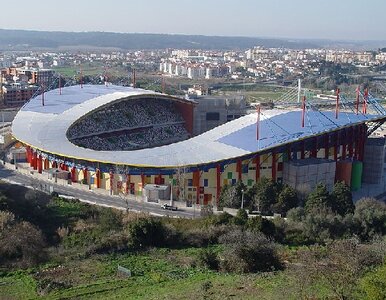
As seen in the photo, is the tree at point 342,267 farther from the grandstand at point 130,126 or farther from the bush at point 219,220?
the grandstand at point 130,126

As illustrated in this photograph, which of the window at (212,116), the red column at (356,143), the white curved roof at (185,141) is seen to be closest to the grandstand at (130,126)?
the white curved roof at (185,141)

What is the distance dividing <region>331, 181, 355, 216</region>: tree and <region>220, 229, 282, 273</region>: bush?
11.4m

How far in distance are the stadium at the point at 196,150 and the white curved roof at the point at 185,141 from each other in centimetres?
7

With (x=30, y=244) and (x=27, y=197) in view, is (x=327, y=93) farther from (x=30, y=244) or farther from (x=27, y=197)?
(x=30, y=244)

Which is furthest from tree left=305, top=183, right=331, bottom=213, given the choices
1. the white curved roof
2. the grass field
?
the grass field

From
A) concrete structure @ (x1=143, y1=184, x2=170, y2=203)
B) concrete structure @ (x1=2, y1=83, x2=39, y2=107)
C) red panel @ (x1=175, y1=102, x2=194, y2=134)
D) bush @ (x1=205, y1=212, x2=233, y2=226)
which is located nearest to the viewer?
bush @ (x1=205, y1=212, x2=233, y2=226)

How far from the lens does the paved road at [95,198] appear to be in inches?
1483

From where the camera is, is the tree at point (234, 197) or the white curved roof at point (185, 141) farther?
the white curved roof at point (185, 141)

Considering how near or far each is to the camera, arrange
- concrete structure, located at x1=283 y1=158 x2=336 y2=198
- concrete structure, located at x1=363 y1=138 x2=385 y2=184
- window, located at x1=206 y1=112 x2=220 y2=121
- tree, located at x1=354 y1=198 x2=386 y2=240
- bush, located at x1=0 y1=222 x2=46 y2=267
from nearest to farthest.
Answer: bush, located at x1=0 y1=222 x2=46 y2=267, tree, located at x1=354 y1=198 x2=386 y2=240, concrete structure, located at x1=283 y1=158 x2=336 y2=198, concrete structure, located at x1=363 y1=138 x2=385 y2=184, window, located at x1=206 y1=112 x2=220 y2=121

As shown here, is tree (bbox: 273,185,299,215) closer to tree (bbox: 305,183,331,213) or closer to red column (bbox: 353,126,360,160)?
tree (bbox: 305,183,331,213)

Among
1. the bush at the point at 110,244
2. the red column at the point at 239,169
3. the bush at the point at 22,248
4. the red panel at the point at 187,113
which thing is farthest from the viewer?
the red panel at the point at 187,113

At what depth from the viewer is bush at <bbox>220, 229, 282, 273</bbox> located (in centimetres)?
2470

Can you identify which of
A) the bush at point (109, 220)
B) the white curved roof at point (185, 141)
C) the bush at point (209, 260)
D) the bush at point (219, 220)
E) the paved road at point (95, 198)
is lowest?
the paved road at point (95, 198)

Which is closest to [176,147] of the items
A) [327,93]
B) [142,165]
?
[142,165]
